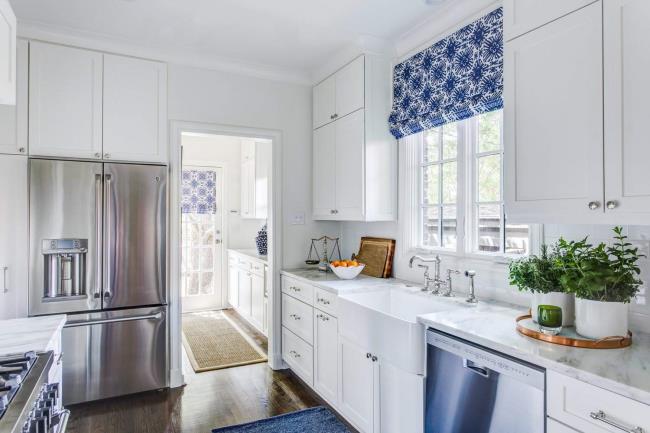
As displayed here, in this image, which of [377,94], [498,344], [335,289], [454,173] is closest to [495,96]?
[454,173]

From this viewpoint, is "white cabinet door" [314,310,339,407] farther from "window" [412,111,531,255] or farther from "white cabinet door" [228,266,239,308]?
"white cabinet door" [228,266,239,308]

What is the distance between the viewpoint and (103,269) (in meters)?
2.96

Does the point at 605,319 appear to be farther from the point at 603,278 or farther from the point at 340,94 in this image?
the point at 340,94

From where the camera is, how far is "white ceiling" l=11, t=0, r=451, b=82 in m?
2.54

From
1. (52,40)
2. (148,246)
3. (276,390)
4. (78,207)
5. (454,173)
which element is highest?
(52,40)

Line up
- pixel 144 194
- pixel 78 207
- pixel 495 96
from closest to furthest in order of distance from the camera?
pixel 495 96 → pixel 78 207 → pixel 144 194

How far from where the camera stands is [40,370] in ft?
4.65

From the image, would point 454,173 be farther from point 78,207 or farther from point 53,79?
point 53,79

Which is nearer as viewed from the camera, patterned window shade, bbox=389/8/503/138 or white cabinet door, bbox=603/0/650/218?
white cabinet door, bbox=603/0/650/218

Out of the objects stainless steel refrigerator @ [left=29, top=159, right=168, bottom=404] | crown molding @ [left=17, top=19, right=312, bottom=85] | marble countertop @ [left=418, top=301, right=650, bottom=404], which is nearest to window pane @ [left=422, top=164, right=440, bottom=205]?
marble countertop @ [left=418, top=301, right=650, bottom=404]

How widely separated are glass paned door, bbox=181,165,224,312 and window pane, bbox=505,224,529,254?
4238mm

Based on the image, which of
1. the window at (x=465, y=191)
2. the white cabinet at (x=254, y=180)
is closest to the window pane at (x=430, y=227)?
Result: the window at (x=465, y=191)

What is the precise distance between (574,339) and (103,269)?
291 cm

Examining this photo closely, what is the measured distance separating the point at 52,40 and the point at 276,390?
3028mm
